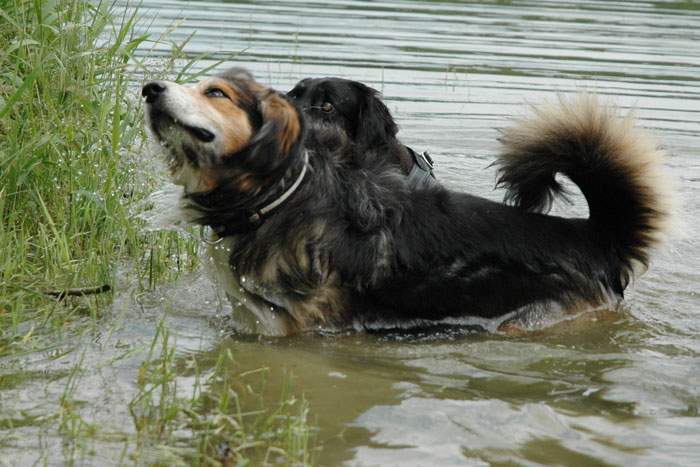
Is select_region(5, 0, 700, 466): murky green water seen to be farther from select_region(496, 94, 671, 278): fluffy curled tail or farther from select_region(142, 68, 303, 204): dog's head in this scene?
select_region(142, 68, 303, 204): dog's head

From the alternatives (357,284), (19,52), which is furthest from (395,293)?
(19,52)

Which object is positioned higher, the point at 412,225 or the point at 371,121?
the point at 371,121

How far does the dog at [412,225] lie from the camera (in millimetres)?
4938

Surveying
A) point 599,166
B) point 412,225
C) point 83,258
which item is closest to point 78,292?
point 83,258

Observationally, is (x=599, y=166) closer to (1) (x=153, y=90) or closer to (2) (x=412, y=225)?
(2) (x=412, y=225)

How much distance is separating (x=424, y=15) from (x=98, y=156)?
12.4m

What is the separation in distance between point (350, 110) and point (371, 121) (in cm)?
16

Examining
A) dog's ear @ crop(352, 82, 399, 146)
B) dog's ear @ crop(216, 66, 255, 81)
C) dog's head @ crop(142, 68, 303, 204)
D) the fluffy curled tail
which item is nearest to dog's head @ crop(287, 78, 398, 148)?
dog's ear @ crop(352, 82, 399, 146)

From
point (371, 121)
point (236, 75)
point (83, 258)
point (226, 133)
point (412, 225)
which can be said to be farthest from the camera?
point (371, 121)

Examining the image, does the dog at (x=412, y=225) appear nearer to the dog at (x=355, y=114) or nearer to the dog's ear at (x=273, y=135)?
the dog's ear at (x=273, y=135)

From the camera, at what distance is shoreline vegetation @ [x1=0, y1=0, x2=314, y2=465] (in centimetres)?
360

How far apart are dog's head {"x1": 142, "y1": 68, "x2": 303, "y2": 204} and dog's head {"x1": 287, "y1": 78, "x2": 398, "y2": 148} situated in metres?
1.52

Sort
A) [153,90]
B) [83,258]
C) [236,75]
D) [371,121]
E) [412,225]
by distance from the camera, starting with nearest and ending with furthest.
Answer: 1. [153,90]
2. [236,75]
3. [412,225]
4. [83,258]
5. [371,121]

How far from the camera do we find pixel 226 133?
475cm
